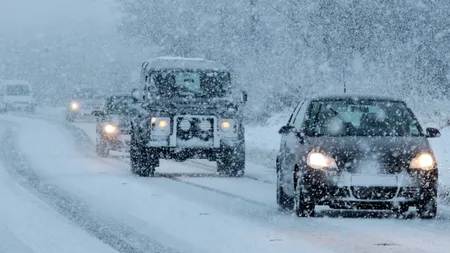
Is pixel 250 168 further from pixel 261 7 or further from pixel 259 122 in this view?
pixel 261 7

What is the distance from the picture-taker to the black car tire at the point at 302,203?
12.3m

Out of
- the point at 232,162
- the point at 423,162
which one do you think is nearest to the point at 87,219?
the point at 423,162

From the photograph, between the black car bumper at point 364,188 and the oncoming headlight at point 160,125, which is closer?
the black car bumper at point 364,188

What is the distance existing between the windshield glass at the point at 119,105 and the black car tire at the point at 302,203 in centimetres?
1389

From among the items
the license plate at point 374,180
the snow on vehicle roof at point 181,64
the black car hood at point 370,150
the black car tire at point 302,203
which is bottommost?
the black car tire at point 302,203

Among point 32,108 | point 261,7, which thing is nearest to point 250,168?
point 261,7

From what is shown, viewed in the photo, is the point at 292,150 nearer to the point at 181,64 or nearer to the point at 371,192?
the point at 371,192

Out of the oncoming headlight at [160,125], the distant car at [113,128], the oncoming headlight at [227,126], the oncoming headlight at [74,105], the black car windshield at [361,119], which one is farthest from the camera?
the oncoming headlight at [74,105]

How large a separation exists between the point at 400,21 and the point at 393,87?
7.62 feet

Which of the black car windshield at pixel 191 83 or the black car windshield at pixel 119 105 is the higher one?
the black car windshield at pixel 191 83

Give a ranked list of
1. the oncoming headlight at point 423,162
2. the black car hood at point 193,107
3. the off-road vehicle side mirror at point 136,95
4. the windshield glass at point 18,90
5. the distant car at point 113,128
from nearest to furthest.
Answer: the oncoming headlight at point 423,162, the black car hood at point 193,107, the off-road vehicle side mirror at point 136,95, the distant car at point 113,128, the windshield glass at point 18,90

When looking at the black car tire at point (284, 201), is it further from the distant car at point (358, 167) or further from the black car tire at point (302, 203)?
the black car tire at point (302, 203)

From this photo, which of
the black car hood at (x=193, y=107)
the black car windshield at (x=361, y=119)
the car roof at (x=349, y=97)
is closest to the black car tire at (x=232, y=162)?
the black car hood at (x=193, y=107)

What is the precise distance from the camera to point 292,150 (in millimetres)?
13070
